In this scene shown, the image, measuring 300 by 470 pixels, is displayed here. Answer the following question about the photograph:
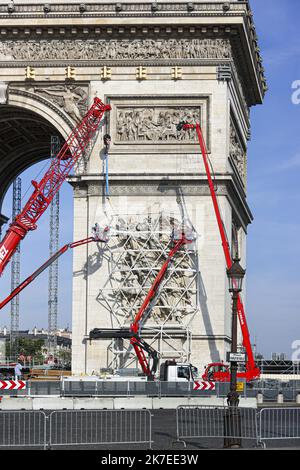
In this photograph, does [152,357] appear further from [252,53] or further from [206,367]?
[252,53]

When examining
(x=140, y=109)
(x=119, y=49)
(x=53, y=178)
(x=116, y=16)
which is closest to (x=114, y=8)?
(x=116, y=16)

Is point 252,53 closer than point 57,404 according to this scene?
No

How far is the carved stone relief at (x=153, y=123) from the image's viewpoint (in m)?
48.2

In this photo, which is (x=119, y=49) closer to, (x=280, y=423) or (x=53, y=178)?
(x=53, y=178)

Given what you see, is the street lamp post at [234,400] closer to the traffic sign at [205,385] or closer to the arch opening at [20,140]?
the traffic sign at [205,385]

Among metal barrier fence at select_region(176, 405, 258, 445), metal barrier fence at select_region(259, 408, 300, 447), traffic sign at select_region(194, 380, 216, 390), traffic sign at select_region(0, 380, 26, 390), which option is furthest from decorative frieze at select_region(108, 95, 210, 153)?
metal barrier fence at select_region(259, 408, 300, 447)

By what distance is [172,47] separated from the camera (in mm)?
48500

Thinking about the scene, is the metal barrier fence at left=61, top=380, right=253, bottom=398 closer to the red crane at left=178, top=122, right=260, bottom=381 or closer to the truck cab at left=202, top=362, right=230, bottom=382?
the truck cab at left=202, top=362, right=230, bottom=382

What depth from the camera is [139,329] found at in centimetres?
4672

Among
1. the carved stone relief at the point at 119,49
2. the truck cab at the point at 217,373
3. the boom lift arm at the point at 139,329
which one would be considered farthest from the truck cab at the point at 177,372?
the carved stone relief at the point at 119,49

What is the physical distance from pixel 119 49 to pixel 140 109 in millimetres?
2736

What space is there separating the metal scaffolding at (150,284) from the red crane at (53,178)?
379 cm

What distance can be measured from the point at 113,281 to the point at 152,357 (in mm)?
3580
